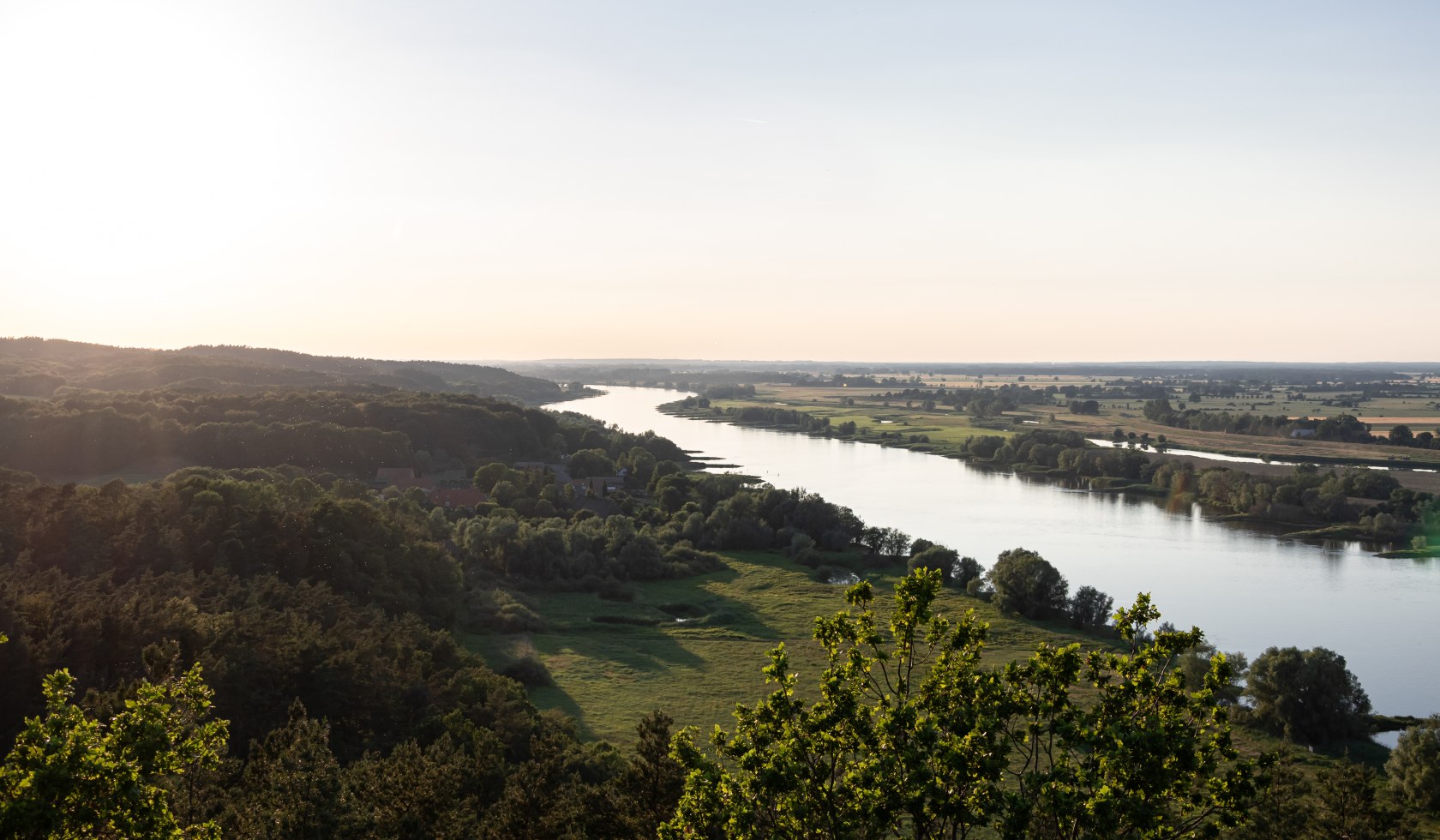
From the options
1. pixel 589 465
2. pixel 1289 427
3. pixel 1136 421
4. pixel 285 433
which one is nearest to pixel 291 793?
pixel 285 433

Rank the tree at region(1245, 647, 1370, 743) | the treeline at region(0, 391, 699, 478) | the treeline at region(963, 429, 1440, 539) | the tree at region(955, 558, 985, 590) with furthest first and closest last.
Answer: the treeline at region(963, 429, 1440, 539), the treeline at region(0, 391, 699, 478), the tree at region(955, 558, 985, 590), the tree at region(1245, 647, 1370, 743)

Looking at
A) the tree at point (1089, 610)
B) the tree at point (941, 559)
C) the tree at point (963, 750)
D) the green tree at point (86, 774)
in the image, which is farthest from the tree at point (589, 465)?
the green tree at point (86, 774)

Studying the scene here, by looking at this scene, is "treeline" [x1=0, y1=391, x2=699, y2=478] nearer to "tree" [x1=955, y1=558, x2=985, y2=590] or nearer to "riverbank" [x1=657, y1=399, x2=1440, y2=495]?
"riverbank" [x1=657, y1=399, x2=1440, y2=495]

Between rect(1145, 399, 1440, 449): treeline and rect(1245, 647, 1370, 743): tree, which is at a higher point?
rect(1145, 399, 1440, 449): treeline

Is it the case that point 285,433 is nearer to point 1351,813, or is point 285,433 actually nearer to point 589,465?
point 589,465

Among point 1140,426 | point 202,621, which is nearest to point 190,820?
point 202,621

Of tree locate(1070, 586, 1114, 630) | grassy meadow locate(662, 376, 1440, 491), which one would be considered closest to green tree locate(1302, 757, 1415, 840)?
tree locate(1070, 586, 1114, 630)
